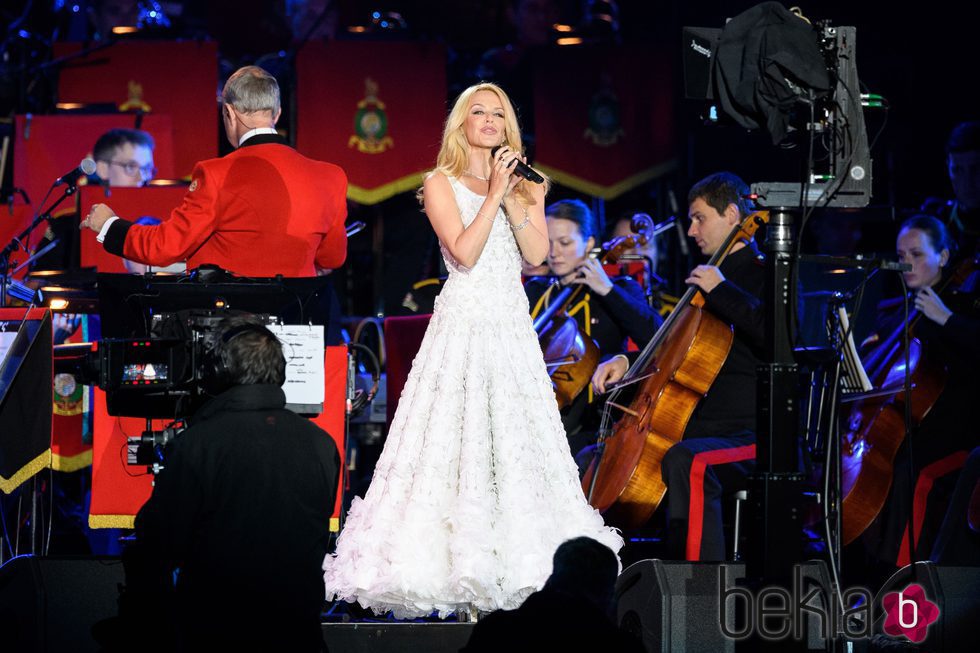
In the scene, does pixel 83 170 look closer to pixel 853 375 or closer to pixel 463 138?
pixel 463 138

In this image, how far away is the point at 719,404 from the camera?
5.21 meters

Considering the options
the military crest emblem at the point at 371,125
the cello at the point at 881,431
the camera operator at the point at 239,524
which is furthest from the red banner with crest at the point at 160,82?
the camera operator at the point at 239,524

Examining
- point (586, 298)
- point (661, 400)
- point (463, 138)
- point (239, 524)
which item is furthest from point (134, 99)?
point (239, 524)

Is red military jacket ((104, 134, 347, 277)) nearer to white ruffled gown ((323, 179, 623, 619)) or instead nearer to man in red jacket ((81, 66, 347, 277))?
man in red jacket ((81, 66, 347, 277))

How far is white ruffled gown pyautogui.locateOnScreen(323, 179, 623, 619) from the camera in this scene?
4.09 meters

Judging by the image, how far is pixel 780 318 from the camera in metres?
3.65

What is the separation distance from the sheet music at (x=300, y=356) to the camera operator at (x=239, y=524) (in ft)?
2.74

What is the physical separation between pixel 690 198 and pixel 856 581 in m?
2.00

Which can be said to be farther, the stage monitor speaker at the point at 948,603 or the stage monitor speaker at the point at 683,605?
the stage monitor speaker at the point at 948,603

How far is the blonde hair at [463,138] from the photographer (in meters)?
4.57

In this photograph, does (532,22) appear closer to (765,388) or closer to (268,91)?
(268,91)

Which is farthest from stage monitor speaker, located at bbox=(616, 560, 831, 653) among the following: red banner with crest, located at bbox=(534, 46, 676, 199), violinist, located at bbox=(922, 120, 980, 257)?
A: red banner with crest, located at bbox=(534, 46, 676, 199)

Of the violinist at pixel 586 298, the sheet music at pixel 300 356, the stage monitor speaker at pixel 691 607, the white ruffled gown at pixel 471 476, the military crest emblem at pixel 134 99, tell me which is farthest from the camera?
the military crest emblem at pixel 134 99

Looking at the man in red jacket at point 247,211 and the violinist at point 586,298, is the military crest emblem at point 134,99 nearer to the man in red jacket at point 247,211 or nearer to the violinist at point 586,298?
the violinist at point 586,298
